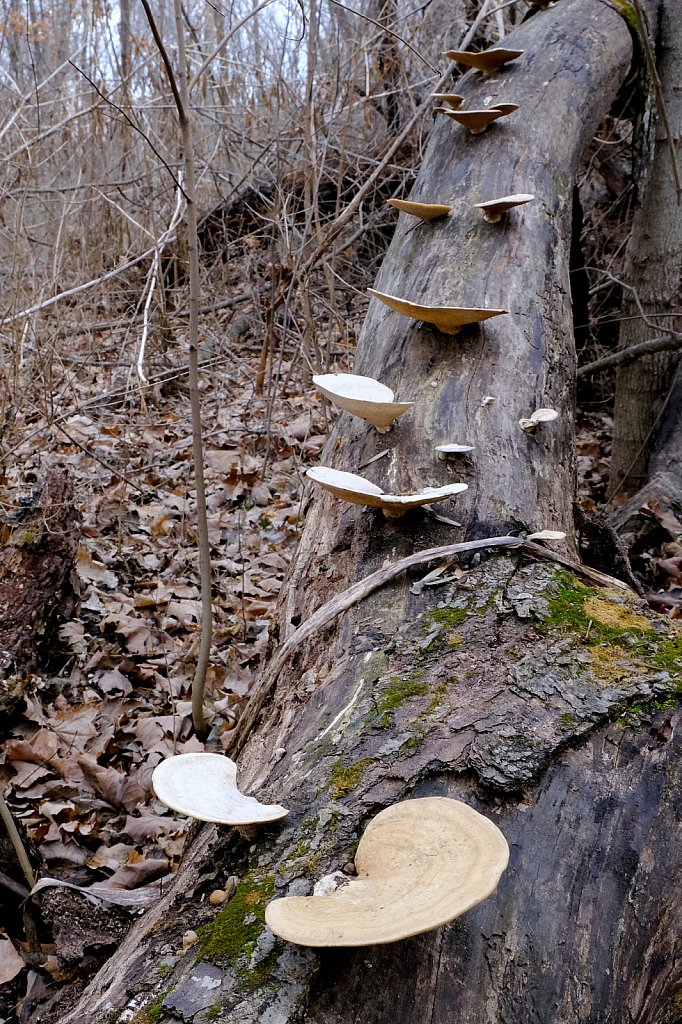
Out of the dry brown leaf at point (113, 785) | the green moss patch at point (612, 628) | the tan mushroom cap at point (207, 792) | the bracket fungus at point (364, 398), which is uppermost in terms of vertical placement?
the bracket fungus at point (364, 398)

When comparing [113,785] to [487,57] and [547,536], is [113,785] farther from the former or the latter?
[487,57]

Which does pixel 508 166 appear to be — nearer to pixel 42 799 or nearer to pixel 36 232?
pixel 42 799

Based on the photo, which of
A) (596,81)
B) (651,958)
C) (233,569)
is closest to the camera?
(651,958)

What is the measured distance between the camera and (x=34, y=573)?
11.3ft

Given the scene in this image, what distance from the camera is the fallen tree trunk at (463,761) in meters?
1.22

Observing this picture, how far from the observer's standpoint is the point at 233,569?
4430mm

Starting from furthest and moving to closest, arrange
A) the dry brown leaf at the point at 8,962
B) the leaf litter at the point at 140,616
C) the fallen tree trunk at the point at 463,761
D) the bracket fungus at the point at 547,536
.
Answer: the leaf litter at the point at 140,616, the bracket fungus at the point at 547,536, the dry brown leaf at the point at 8,962, the fallen tree trunk at the point at 463,761

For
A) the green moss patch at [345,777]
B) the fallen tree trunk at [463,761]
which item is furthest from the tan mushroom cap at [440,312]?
the green moss patch at [345,777]

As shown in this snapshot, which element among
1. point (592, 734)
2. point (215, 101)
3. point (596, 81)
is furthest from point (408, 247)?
point (215, 101)

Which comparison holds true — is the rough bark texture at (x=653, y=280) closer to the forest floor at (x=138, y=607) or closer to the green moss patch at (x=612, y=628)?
the forest floor at (x=138, y=607)

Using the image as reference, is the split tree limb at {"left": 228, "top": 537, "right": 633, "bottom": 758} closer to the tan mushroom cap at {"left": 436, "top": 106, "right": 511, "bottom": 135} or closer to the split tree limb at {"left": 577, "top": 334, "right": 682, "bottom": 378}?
the tan mushroom cap at {"left": 436, "top": 106, "right": 511, "bottom": 135}

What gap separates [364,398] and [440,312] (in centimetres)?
51

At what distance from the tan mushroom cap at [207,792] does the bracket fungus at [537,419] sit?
5.55 ft

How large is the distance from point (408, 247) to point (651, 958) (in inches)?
122
